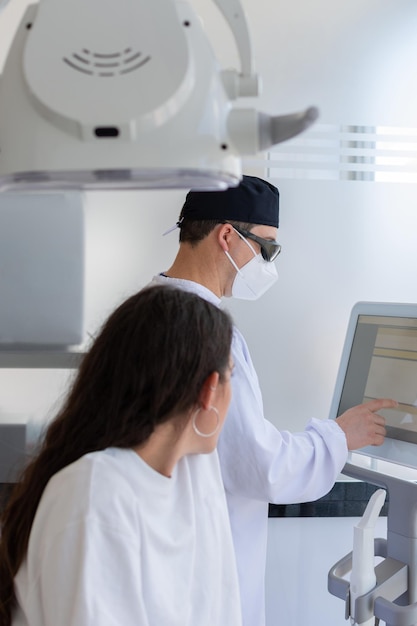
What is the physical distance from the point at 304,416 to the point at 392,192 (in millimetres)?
800

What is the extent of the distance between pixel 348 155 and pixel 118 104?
6.45 ft

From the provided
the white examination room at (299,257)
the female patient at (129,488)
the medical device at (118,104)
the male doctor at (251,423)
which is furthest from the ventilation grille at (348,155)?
the medical device at (118,104)

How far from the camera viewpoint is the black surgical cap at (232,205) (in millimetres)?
1806

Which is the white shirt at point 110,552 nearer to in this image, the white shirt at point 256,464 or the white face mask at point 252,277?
the white shirt at point 256,464

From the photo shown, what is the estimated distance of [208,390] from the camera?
116 cm

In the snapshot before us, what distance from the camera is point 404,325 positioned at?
1.84 m

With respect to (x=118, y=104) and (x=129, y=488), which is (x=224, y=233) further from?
(x=118, y=104)

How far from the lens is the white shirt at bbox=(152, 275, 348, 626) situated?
1.63 metres

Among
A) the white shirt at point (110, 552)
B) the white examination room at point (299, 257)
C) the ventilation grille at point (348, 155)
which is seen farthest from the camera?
the ventilation grille at point (348, 155)

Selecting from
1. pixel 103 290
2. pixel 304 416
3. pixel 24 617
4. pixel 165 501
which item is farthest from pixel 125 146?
pixel 304 416

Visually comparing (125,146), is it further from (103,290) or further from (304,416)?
(304,416)

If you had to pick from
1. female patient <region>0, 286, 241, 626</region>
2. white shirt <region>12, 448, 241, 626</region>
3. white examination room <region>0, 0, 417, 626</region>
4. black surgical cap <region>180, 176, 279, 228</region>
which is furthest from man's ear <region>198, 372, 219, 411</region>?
white examination room <region>0, 0, 417, 626</region>

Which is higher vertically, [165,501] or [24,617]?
[165,501]

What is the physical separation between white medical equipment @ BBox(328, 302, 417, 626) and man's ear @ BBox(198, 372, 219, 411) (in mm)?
648
